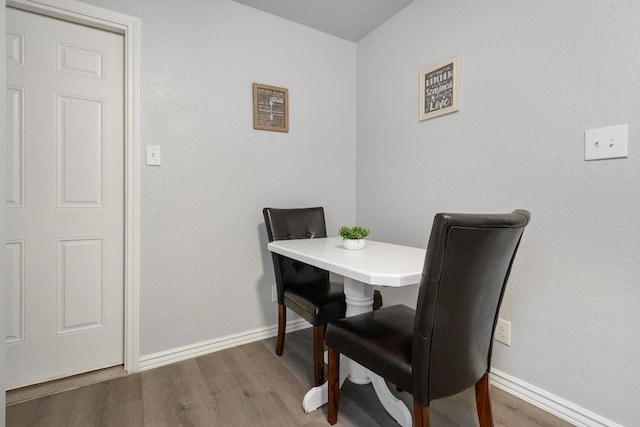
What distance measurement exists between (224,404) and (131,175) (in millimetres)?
1311

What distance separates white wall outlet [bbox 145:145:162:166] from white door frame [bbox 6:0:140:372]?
0.18 ft

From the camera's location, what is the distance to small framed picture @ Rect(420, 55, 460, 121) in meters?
1.82

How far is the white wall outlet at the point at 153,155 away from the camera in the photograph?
1.82 metres

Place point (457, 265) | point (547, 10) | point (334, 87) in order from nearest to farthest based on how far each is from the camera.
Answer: point (457, 265)
point (547, 10)
point (334, 87)

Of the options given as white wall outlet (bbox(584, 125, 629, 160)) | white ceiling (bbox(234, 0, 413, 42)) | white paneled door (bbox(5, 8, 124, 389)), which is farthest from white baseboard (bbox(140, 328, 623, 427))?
white ceiling (bbox(234, 0, 413, 42))

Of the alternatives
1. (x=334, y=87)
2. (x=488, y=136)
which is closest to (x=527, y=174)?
(x=488, y=136)

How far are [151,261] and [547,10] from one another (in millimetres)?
2400

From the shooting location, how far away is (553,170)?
1422 millimetres

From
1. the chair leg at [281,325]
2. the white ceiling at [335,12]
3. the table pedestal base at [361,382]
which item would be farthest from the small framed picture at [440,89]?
the chair leg at [281,325]

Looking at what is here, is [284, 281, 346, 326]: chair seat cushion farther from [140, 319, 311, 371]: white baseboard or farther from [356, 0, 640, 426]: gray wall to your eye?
[356, 0, 640, 426]: gray wall

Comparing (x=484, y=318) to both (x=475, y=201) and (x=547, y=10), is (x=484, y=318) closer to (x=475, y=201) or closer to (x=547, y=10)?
(x=475, y=201)

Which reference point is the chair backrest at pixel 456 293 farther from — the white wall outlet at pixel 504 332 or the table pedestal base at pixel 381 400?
the white wall outlet at pixel 504 332

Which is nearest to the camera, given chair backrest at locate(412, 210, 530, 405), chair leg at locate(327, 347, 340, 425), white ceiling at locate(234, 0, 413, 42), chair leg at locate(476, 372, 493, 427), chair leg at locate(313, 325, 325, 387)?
chair backrest at locate(412, 210, 530, 405)

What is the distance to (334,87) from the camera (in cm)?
255
